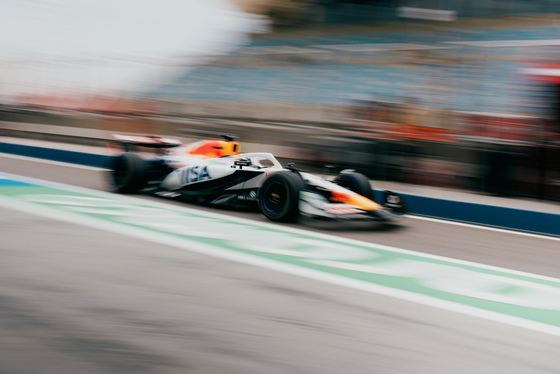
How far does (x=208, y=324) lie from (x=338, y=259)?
2.01 m

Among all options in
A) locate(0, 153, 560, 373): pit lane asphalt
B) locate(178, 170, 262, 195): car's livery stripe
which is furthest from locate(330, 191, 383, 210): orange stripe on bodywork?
locate(0, 153, 560, 373): pit lane asphalt

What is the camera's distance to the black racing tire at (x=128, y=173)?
831 cm

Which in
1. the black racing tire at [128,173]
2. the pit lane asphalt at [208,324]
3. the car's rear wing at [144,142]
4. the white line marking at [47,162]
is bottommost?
the white line marking at [47,162]

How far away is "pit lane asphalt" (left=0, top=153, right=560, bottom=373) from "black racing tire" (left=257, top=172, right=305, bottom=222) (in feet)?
5.68

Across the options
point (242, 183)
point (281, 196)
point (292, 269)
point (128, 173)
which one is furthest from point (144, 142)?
point (292, 269)

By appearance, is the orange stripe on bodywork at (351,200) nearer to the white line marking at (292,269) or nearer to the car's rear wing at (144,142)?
the white line marking at (292,269)

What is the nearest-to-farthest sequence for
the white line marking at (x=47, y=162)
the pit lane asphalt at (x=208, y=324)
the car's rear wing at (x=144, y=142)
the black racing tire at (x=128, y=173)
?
the pit lane asphalt at (x=208, y=324) → the black racing tire at (x=128, y=173) → the car's rear wing at (x=144, y=142) → the white line marking at (x=47, y=162)

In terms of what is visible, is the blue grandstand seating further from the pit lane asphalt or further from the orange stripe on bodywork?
the pit lane asphalt

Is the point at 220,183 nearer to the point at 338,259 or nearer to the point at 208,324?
the point at 338,259

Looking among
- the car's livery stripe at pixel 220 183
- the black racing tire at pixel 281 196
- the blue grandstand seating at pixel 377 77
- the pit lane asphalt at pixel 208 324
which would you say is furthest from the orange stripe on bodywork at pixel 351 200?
the blue grandstand seating at pixel 377 77

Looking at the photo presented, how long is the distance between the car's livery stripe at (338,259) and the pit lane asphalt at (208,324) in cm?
25

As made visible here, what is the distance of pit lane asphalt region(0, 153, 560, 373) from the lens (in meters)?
3.04

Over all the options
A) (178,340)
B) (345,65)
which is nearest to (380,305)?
(178,340)

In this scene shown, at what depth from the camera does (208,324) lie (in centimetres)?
351
